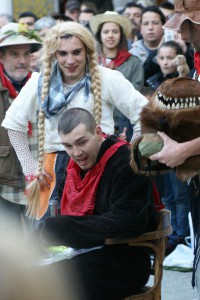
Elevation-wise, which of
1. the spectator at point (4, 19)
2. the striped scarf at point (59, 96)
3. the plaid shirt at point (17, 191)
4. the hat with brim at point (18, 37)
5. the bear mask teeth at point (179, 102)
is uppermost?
the spectator at point (4, 19)

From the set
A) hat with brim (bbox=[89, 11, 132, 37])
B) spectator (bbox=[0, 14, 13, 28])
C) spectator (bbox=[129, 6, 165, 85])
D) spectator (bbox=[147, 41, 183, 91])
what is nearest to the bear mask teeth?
spectator (bbox=[147, 41, 183, 91])

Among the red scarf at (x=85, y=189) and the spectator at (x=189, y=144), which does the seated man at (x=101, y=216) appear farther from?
the spectator at (x=189, y=144)

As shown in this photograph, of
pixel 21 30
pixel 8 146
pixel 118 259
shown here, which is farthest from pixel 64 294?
pixel 21 30

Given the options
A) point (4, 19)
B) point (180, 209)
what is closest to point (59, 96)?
point (180, 209)

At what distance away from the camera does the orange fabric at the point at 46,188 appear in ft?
16.1

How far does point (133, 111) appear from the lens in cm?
496

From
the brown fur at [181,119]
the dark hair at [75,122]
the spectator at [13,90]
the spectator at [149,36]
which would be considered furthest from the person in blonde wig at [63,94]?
the spectator at [149,36]

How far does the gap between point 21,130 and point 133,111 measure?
0.73 meters

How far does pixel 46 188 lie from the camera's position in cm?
493

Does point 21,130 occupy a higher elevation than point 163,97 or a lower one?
lower

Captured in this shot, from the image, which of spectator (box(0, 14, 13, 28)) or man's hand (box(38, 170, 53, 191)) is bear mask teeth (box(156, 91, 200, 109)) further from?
Answer: spectator (box(0, 14, 13, 28))

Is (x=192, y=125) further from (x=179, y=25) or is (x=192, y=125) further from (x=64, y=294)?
(x=64, y=294)

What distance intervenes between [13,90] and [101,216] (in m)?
2.14

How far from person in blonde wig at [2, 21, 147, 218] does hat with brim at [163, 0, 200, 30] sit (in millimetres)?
1209
